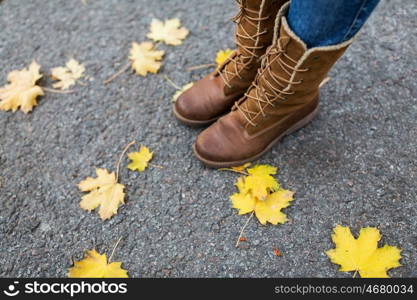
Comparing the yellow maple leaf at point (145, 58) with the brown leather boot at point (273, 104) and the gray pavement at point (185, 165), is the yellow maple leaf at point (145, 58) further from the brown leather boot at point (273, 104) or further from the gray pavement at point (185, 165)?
the brown leather boot at point (273, 104)

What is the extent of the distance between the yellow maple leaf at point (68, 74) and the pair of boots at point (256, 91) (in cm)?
56

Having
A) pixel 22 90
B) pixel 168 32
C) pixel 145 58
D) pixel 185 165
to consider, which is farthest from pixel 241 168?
pixel 22 90

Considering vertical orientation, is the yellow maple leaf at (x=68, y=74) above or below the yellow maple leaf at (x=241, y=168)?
above

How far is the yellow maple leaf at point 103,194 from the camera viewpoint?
4.83 ft

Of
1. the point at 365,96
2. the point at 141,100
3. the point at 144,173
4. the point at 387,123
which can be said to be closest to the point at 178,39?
the point at 141,100

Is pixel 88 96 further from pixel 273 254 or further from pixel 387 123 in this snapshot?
pixel 387 123

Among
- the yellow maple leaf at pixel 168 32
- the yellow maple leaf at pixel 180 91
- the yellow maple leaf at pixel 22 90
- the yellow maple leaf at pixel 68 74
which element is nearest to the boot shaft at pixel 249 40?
the yellow maple leaf at pixel 180 91

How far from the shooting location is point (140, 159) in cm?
159

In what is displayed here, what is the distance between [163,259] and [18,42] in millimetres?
1397

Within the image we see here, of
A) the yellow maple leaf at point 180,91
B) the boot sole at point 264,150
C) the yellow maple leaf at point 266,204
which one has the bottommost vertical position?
the yellow maple leaf at point 266,204

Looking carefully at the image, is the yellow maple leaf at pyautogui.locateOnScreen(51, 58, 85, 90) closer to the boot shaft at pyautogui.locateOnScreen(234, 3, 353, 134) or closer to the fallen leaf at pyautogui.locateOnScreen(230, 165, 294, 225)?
the boot shaft at pyautogui.locateOnScreen(234, 3, 353, 134)

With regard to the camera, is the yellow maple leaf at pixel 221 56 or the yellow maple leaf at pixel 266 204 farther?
the yellow maple leaf at pixel 221 56

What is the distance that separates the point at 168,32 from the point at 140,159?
76 cm

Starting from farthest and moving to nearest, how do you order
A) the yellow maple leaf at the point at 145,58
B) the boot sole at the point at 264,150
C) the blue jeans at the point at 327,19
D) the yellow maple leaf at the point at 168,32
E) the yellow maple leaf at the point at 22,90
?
the yellow maple leaf at the point at 168,32 < the yellow maple leaf at the point at 145,58 < the yellow maple leaf at the point at 22,90 < the boot sole at the point at 264,150 < the blue jeans at the point at 327,19
